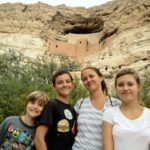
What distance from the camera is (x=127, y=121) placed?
10.4ft

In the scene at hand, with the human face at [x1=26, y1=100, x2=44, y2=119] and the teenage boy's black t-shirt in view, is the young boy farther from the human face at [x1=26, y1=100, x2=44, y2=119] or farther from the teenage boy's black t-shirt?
the teenage boy's black t-shirt

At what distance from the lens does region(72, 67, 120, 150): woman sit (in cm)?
350

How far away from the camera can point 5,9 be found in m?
33.6

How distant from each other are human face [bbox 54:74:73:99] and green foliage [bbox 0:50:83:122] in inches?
382

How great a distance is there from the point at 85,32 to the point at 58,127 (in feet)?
111

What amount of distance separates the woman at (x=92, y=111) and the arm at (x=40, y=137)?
289 mm

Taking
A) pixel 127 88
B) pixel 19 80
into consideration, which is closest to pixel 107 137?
pixel 127 88

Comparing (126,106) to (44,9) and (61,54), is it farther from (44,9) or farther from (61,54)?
(44,9)

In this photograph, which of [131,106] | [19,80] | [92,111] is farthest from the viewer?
[19,80]

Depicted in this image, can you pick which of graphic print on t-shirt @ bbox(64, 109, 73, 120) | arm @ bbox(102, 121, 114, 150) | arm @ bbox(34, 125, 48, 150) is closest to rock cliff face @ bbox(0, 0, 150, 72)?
graphic print on t-shirt @ bbox(64, 109, 73, 120)

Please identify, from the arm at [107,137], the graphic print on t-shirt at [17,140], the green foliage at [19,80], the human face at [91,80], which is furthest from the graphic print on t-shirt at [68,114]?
the green foliage at [19,80]

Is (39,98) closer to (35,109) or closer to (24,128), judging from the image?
(35,109)

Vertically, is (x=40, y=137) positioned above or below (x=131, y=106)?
below

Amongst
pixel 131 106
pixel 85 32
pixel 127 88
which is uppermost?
pixel 85 32
